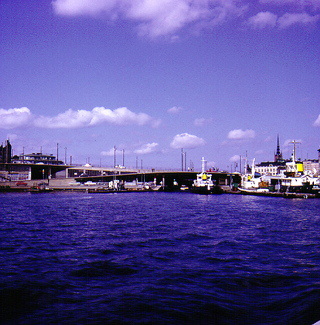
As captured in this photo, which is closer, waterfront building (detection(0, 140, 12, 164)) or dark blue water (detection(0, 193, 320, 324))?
dark blue water (detection(0, 193, 320, 324))

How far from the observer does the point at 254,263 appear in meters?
18.2

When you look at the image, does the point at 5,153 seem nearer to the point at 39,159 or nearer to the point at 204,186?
the point at 39,159

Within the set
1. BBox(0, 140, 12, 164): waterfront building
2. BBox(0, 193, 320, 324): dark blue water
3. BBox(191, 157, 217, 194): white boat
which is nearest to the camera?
BBox(0, 193, 320, 324): dark blue water

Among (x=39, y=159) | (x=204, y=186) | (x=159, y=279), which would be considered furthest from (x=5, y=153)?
(x=159, y=279)

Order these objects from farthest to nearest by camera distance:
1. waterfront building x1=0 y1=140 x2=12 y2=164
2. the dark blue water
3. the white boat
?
waterfront building x1=0 y1=140 x2=12 y2=164 < the white boat < the dark blue water

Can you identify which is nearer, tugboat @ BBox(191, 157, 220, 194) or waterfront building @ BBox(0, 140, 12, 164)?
tugboat @ BBox(191, 157, 220, 194)

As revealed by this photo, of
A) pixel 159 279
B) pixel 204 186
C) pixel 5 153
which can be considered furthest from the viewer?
pixel 5 153

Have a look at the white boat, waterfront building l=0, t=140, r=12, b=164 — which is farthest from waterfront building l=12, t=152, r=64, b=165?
the white boat

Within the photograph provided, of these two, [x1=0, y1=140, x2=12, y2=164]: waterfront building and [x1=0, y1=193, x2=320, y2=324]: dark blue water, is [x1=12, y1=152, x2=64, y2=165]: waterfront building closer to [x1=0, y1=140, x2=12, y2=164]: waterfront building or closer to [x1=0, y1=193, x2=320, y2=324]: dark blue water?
[x1=0, y1=140, x2=12, y2=164]: waterfront building

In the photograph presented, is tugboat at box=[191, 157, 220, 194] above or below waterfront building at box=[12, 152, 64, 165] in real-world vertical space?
below

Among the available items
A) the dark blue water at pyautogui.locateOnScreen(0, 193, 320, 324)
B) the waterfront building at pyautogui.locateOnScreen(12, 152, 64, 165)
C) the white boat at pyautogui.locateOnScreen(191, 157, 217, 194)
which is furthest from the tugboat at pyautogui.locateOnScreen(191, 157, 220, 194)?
the dark blue water at pyautogui.locateOnScreen(0, 193, 320, 324)

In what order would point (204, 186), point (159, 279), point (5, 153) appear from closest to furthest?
point (159, 279) → point (204, 186) → point (5, 153)

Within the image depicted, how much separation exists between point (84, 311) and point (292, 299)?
7.60 m

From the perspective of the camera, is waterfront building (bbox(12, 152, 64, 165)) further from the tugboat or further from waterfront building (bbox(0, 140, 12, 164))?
the tugboat
